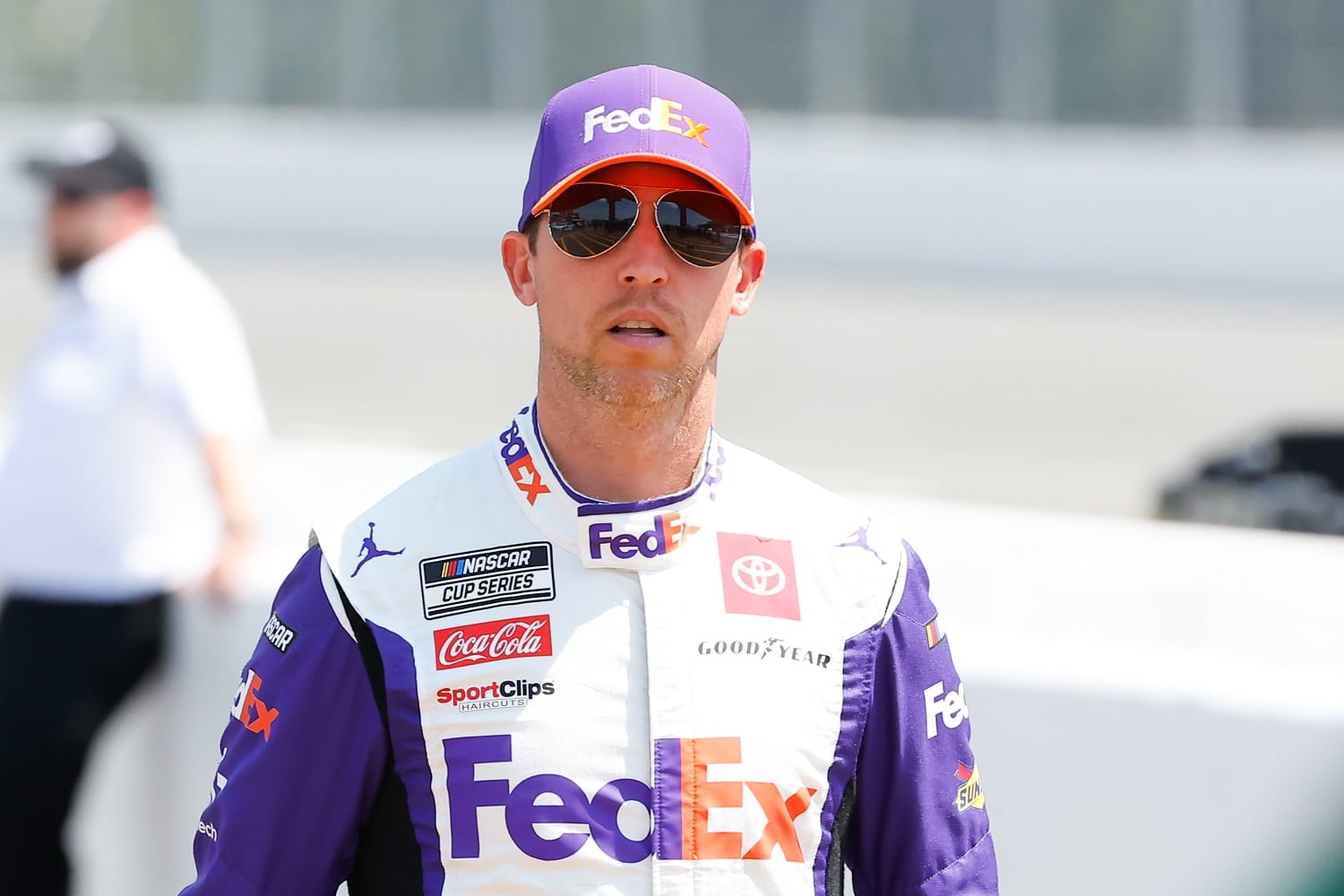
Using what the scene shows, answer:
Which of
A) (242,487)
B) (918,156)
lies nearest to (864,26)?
(918,156)

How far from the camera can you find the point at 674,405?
207 cm

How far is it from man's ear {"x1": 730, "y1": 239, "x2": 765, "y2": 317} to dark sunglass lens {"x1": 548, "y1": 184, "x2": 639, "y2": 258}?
176mm

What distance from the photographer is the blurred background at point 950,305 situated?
10.7 feet

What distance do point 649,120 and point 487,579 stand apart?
571mm

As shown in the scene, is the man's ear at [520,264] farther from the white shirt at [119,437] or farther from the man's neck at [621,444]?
the white shirt at [119,437]

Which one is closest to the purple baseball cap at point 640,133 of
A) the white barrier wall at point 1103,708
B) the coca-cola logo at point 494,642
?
the coca-cola logo at point 494,642

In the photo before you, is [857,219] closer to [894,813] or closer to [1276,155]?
[1276,155]

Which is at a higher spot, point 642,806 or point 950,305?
point 950,305

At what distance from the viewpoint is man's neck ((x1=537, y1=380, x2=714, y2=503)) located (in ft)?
6.81

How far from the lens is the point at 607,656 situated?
6.67ft

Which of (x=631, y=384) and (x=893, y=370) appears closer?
(x=631, y=384)

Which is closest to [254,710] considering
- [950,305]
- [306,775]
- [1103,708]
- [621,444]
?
[306,775]

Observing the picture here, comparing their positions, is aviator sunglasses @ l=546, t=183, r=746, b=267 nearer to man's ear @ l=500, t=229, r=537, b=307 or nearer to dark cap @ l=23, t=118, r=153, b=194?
man's ear @ l=500, t=229, r=537, b=307

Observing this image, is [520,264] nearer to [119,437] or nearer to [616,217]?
Answer: [616,217]
